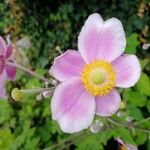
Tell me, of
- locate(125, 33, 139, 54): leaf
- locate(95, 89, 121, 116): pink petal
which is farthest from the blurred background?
locate(95, 89, 121, 116): pink petal

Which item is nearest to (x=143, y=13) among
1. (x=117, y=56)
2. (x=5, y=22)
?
(x=5, y=22)

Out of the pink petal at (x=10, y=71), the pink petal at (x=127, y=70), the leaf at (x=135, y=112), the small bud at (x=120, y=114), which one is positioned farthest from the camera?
the leaf at (x=135, y=112)

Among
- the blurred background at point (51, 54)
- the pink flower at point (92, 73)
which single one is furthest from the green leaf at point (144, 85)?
the pink flower at point (92, 73)

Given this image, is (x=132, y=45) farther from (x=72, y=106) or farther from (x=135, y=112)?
(x=72, y=106)

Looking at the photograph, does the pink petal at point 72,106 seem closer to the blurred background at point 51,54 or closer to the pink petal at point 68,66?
the pink petal at point 68,66

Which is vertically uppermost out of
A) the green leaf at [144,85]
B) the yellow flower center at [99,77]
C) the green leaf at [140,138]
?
the yellow flower center at [99,77]

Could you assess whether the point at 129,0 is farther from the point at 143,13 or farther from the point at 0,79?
the point at 0,79

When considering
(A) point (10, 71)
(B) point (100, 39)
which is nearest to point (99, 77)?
(B) point (100, 39)
